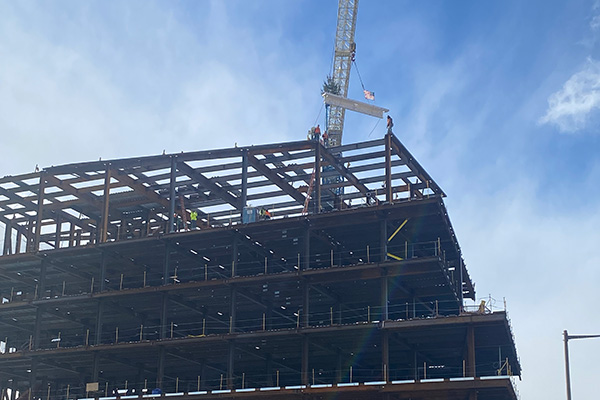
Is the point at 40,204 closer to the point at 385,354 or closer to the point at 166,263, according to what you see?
the point at 166,263

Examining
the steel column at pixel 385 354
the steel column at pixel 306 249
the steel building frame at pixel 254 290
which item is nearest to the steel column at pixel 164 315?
the steel building frame at pixel 254 290

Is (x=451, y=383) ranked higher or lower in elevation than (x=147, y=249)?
lower

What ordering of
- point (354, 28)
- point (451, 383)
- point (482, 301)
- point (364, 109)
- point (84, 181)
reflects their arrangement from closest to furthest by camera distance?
point (451, 383)
point (482, 301)
point (84, 181)
point (364, 109)
point (354, 28)

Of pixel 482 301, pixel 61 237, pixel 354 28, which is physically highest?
pixel 354 28

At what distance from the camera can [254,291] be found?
259 ft

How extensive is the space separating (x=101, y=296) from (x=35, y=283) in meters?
15.3

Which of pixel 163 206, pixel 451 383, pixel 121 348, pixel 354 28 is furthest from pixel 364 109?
pixel 451 383

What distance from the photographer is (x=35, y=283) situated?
92312 millimetres

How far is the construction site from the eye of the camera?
7125 centimetres

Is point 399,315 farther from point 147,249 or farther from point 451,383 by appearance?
point 147,249

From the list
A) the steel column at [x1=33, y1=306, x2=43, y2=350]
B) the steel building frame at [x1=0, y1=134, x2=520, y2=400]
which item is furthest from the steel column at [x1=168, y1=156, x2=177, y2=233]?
the steel column at [x1=33, y1=306, x2=43, y2=350]

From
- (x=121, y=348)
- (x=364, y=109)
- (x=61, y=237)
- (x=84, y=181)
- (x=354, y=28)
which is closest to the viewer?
(x=121, y=348)

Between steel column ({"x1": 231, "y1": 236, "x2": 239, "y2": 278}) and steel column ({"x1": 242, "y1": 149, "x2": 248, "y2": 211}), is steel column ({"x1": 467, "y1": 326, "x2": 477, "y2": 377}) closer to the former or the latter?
steel column ({"x1": 231, "y1": 236, "x2": 239, "y2": 278})

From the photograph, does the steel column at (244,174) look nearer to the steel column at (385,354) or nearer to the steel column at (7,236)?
the steel column at (385,354)
